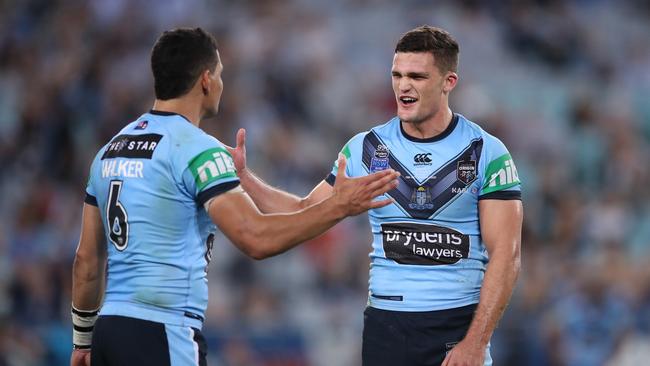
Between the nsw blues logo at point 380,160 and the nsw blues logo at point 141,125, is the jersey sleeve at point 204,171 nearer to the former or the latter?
the nsw blues logo at point 141,125

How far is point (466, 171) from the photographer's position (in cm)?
644

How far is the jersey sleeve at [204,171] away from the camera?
217 inches

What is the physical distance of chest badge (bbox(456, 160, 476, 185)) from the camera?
6422 millimetres

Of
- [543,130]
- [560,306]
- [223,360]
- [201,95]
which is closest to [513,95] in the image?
[543,130]

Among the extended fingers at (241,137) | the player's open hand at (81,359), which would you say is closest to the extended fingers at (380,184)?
the extended fingers at (241,137)

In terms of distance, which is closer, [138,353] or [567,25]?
[138,353]

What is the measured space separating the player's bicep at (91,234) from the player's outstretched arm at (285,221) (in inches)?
31.6

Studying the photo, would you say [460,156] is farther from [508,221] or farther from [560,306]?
[560,306]

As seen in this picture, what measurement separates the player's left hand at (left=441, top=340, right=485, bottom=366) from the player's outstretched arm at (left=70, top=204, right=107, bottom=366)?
1889 millimetres

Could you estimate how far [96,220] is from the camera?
6004 mm

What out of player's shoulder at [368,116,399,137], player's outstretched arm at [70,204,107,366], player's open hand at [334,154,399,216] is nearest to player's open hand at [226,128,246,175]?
player's shoulder at [368,116,399,137]

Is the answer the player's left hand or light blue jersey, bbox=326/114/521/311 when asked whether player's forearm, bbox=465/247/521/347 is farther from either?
light blue jersey, bbox=326/114/521/311

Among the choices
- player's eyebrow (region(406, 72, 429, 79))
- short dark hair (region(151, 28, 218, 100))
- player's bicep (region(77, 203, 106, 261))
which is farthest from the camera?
player's eyebrow (region(406, 72, 429, 79))

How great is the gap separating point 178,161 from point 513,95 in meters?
10.9
